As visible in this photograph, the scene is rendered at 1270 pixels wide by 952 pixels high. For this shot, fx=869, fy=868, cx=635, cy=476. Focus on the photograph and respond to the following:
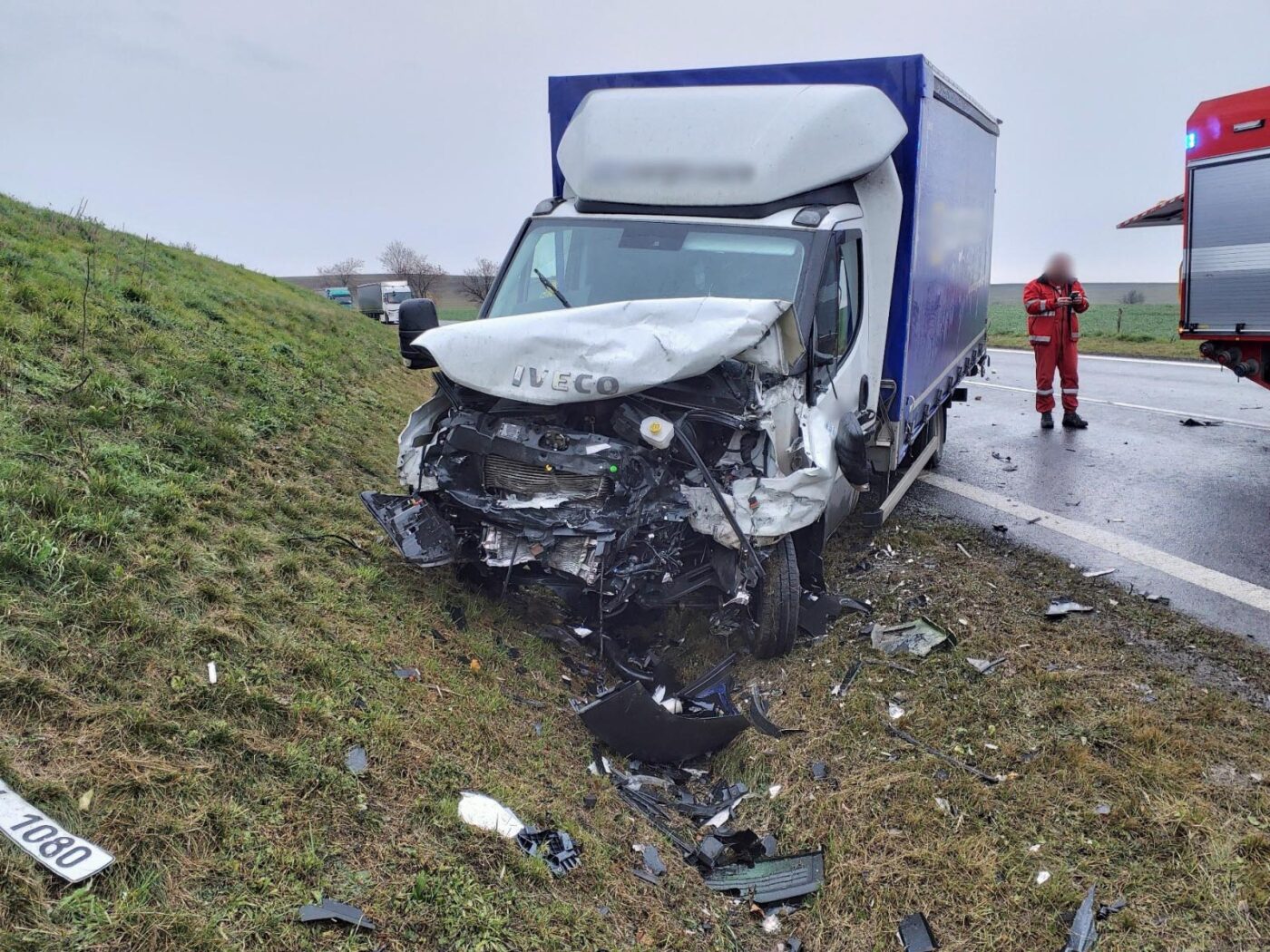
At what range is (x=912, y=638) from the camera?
15.4 ft

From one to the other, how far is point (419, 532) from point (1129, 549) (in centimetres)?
480

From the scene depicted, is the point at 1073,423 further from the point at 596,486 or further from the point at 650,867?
the point at 650,867

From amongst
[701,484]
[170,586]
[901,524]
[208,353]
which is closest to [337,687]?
[170,586]

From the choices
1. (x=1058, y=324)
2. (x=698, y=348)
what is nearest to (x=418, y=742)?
(x=698, y=348)

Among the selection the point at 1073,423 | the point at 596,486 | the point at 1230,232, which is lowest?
the point at 1073,423

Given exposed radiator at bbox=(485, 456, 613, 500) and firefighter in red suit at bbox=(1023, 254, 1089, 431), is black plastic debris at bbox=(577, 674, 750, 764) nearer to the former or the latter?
exposed radiator at bbox=(485, 456, 613, 500)

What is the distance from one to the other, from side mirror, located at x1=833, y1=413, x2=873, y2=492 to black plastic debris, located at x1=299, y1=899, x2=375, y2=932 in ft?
10.2

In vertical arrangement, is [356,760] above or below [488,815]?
above

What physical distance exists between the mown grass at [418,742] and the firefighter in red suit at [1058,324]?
552cm

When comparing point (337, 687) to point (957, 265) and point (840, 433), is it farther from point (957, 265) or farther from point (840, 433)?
point (957, 265)

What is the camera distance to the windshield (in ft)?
15.9

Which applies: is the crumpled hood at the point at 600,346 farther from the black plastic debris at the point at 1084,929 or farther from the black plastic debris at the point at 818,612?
the black plastic debris at the point at 1084,929

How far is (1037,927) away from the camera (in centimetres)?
287

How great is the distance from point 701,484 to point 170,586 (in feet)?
7.77
